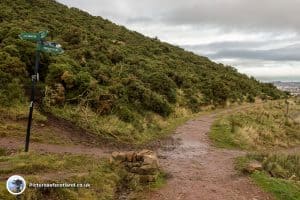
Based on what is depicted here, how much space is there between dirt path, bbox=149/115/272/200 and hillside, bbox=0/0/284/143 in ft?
7.60

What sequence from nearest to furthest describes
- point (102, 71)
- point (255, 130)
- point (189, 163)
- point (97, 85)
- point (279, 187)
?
point (279, 187) < point (189, 163) < point (97, 85) < point (255, 130) < point (102, 71)

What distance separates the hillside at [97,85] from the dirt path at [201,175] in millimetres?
2315

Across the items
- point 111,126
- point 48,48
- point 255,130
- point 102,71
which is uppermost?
point 48,48

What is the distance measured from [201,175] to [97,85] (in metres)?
8.74

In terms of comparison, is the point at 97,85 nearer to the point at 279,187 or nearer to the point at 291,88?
the point at 279,187

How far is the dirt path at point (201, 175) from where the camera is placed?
11.1 metres

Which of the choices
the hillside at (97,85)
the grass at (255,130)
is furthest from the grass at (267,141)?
the hillside at (97,85)

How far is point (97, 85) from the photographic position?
20062 millimetres

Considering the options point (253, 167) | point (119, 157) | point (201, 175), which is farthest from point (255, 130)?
point (119, 157)

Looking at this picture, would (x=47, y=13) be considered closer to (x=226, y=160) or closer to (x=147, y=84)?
(x=147, y=84)

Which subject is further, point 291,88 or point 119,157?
point 291,88

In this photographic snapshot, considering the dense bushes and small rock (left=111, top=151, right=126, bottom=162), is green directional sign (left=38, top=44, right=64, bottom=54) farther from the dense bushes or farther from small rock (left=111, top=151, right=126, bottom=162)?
the dense bushes

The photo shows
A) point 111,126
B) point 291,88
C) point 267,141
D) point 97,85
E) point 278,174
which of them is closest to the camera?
point 278,174

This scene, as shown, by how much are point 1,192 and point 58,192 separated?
4.21ft
